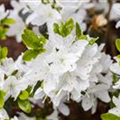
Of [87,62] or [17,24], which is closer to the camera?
[87,62]

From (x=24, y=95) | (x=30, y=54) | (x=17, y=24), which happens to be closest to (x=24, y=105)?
(x=24, y=95)

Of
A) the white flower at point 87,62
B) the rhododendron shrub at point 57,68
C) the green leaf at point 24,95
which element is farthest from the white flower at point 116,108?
the green leaf at point 24,95

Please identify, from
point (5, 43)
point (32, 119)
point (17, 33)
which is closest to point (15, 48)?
point (5, 43)

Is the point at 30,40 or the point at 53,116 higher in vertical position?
the point at 30,40

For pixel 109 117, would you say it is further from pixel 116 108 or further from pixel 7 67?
pixel 7 67

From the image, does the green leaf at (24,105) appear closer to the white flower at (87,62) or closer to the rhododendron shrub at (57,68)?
the rhododendron shrub at (57,68)

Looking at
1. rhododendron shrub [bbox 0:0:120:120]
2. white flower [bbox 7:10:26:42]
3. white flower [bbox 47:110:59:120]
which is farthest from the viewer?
white flower [bbox 7:10:26:42]

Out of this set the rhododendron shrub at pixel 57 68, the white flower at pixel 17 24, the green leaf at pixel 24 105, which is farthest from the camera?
the white flower at pixel 17 24

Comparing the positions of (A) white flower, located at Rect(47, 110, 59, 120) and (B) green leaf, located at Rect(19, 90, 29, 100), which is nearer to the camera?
(B) green leaf, located at Rect(19, 90, 29, 100)

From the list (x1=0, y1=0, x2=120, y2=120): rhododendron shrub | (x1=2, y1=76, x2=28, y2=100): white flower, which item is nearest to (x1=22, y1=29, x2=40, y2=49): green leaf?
(x1=0, y1=0, x2=120, y2=120): rhododendron shrub

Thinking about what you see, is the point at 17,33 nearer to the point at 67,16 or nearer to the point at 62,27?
the point at 67,16

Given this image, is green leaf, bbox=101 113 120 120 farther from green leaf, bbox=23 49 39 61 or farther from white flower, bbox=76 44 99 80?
green leaf, bbox=23 49 39 61

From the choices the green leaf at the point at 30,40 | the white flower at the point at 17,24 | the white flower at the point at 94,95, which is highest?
the green leaf at the point at 30,40
